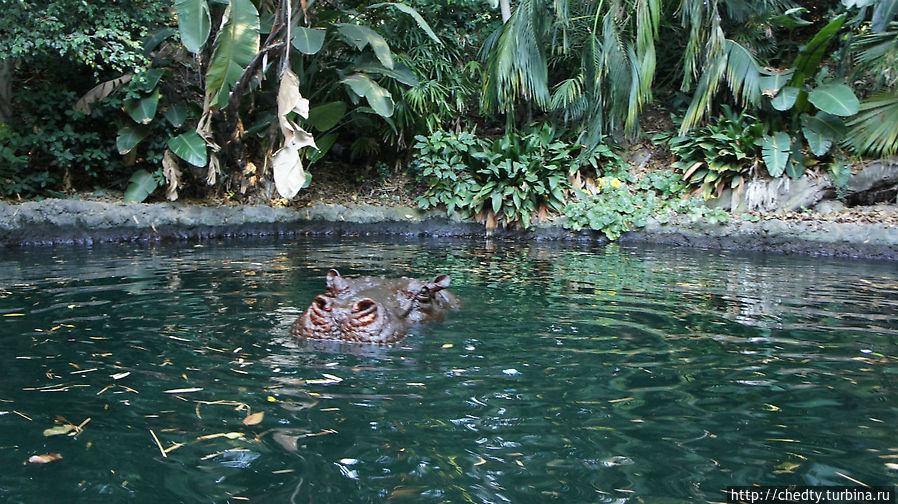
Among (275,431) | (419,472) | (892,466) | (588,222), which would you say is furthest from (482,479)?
(588,222)

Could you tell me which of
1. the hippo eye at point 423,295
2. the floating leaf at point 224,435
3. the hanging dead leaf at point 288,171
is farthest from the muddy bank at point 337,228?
the floating leaf at point 224,435

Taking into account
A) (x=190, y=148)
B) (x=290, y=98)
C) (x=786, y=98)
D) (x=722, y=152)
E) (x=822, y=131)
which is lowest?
(x=190, y=148)

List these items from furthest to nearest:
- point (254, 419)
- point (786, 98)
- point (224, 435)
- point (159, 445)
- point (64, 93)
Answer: point (786, 98), point (64, 93), point (254, 419), point (224, 435), point (159, 445)

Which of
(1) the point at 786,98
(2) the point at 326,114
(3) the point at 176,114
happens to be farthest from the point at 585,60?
(3) the point at 176,114

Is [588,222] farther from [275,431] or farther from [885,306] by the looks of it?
[275,431]

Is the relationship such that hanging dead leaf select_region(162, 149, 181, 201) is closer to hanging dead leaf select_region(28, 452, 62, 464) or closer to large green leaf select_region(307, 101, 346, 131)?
large green leaf select_region(307, 101, 346, 131)

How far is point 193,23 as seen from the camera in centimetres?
784

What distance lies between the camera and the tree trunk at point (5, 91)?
10.7 m

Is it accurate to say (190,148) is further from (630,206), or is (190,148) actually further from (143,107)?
(630,206)

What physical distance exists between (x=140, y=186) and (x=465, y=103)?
6.29 meters

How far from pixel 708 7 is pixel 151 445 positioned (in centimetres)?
1185

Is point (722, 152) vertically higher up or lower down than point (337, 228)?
higher up

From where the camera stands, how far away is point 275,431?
2.70 meters

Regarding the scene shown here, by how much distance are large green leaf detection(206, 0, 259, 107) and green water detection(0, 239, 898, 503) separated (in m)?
3.27
